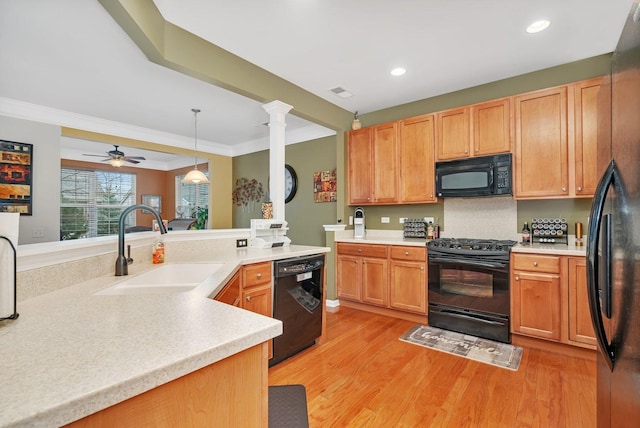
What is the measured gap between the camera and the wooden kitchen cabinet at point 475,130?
9.92 feet

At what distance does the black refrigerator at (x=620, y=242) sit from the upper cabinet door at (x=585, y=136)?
6.42 feet

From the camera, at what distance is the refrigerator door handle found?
932 mm

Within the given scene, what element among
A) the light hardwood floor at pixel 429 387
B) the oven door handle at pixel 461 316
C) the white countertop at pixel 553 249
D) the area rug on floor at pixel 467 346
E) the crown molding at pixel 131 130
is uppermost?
the crown molding at pixel 131 130

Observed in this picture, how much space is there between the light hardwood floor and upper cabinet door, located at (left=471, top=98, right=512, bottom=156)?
6.39 ft

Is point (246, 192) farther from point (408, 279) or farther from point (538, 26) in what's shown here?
point (538, 26)

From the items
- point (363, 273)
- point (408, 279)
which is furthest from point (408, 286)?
point (363, 273)

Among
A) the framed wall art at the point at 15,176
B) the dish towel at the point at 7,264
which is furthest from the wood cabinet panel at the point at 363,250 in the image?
the framed wall art at the point at 15,176

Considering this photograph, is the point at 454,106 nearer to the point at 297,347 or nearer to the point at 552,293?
the point at 552,293

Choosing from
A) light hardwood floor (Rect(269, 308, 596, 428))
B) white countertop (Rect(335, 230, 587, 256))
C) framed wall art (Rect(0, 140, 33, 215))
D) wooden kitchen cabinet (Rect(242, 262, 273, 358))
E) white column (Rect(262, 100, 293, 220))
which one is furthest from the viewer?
framed wall art (Rect(0, 140, 33, 215))

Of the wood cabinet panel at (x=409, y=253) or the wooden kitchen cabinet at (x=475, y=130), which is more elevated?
the wooden kitchen cabinet at (x=475, y=130)

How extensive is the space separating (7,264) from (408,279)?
318 cm

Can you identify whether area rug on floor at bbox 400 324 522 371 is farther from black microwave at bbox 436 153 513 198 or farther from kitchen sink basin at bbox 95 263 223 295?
kitchen sink basin at bbox 95 263 223 295

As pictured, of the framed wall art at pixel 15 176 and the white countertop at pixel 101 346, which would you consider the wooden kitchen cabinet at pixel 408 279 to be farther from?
the framed wall art at pixel 15 176

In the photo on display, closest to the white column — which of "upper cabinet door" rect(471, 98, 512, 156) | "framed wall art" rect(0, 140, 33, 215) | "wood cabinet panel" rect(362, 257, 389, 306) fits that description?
"wood cabinet panel" rect(362, 257, 389, 306)
